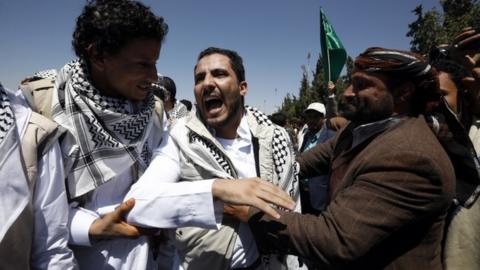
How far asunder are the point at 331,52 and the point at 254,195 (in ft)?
17.8

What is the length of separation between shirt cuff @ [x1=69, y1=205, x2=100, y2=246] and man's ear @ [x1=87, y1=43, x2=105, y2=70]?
726 mm

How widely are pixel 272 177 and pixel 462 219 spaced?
1.23 m

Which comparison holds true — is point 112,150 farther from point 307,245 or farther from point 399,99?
point 399,99

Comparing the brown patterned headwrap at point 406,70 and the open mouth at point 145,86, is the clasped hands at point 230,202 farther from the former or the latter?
the brown patterned headwrap at point 406,70

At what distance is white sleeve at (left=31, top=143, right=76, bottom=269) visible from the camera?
50.7 inches

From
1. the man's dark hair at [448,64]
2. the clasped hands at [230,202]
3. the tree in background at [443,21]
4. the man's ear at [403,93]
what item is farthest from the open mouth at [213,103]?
the tree in background at [443,21]

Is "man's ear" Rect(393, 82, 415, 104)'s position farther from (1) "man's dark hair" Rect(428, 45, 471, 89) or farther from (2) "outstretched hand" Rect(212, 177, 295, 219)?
(2) "outstretched hand" Rect(212, 177, 295, 219)

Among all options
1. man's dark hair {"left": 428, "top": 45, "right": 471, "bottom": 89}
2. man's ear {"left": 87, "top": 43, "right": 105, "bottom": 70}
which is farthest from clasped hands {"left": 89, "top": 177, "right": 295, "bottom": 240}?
man's dark hair {"left": 428, "top": 45, "right": 471, "bottom": 89}

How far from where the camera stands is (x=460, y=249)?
1.99m

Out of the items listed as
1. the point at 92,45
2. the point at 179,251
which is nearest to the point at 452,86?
the point at 179,251

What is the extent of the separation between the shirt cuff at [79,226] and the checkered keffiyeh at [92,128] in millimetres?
105

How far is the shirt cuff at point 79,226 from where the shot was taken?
1.51m

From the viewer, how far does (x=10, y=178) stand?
1174mm

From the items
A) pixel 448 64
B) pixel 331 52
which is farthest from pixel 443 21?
pixel 448 64
